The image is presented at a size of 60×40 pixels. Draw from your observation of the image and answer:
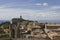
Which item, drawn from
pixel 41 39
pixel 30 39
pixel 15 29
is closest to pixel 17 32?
pixel 15 29

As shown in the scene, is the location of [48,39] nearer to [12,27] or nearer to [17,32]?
[17,32]

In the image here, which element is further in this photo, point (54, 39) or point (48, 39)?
point (48, 39)

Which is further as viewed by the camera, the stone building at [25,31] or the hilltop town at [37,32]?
the stone building at [25,31]

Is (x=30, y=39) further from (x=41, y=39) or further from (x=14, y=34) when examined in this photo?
(x=14, y=34)

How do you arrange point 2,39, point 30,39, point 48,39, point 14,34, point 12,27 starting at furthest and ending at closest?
point 12,27, point 14,34, point 2,39, point 30,39, point 48,39

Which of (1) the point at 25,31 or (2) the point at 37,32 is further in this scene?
(1) the point at 25,31

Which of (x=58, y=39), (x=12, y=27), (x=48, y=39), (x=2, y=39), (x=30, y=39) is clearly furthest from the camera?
(x=12, y=27)

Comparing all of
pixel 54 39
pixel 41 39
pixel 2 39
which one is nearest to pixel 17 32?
pixel 2 39

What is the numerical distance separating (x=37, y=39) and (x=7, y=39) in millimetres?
5771

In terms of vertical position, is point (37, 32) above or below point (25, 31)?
above

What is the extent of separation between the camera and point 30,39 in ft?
59.7

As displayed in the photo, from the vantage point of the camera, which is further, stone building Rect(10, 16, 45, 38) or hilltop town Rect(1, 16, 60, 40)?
stone building Rect(10, 16, 45, 38)

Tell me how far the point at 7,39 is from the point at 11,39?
0.59m

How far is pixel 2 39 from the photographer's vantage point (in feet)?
71.2
